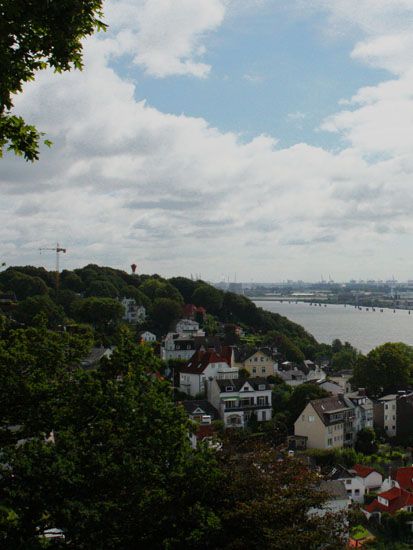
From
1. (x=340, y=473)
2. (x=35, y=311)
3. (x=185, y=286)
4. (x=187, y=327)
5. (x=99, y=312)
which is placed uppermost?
(x=185, y=286)

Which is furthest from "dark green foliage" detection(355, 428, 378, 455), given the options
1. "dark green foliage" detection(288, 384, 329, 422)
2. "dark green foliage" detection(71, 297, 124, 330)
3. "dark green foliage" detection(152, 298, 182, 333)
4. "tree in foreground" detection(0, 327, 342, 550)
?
"dark green foliage" detection(152, 298, 182, 333)

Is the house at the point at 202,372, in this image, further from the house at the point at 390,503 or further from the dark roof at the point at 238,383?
the house at the point at 390,503

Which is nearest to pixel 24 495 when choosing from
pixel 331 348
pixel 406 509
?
pixel 406 509

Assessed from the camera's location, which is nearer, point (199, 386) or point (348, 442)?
point (348, 442)

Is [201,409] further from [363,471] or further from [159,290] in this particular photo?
[159,290]

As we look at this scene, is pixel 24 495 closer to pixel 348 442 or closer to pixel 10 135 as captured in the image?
pixel 10 135

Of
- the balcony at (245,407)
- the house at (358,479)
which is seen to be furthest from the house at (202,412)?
the house at (358,479)

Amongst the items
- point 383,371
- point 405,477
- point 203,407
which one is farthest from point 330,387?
point 405,477
